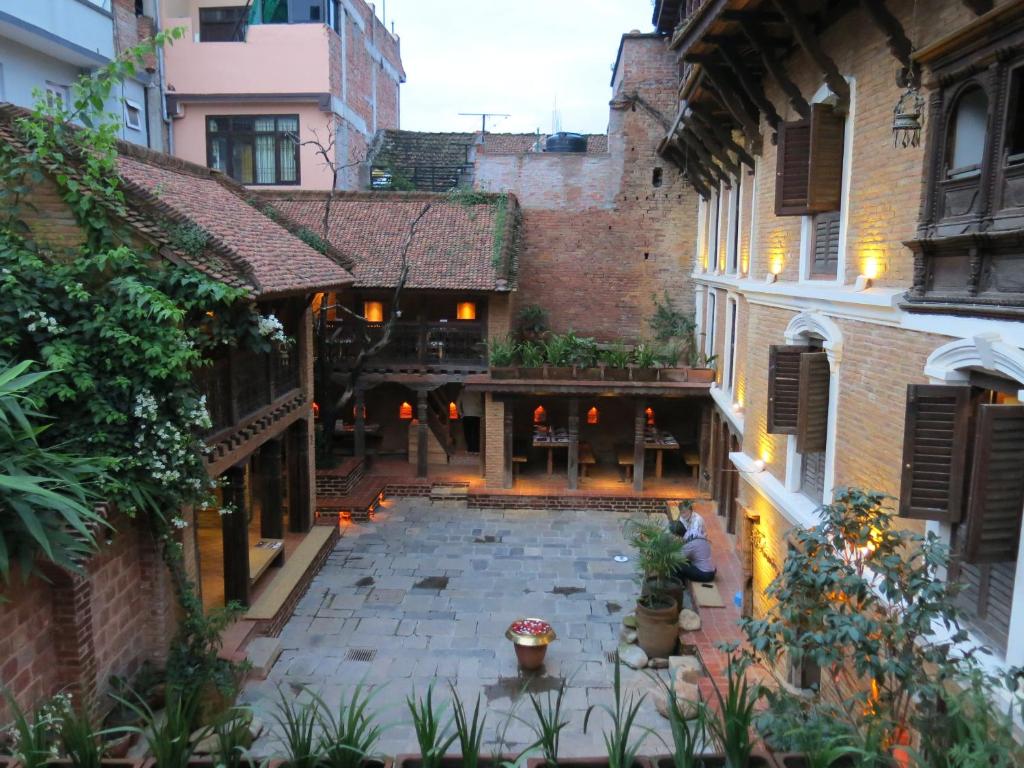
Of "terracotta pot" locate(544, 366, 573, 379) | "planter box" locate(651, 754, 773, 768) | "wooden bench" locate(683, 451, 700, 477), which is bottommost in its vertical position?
"wooden bench" locate(683, 451, 700, 477)

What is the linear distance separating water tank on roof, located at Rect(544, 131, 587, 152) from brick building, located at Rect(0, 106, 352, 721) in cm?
1098

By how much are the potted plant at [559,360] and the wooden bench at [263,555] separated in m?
7.47

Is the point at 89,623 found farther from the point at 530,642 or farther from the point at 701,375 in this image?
the point at 701,375

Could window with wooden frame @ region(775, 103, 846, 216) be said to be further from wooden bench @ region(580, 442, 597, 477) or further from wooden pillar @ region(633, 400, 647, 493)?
wooden bench @ region(580, 442, 597, 477)

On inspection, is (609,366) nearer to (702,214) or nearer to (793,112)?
(702,214)

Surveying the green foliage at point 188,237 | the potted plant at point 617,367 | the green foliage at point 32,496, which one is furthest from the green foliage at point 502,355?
the green foliage at point 32,496

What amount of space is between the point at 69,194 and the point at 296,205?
11753 mm

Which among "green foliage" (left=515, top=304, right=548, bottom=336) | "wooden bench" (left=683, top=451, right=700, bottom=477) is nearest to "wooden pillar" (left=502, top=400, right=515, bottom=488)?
"green foliage" (left=515, top=304, right=548, bottom=336)

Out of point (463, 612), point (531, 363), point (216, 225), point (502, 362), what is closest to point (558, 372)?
point (531, 363)

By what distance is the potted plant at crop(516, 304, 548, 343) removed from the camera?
70.9 ft

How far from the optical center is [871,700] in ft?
17.9

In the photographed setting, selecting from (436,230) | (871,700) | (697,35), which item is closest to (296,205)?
(436,230)

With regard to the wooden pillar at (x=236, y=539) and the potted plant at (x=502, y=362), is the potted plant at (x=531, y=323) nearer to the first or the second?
the potted plant at (x=502, y=362)

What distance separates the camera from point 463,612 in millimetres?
12266
